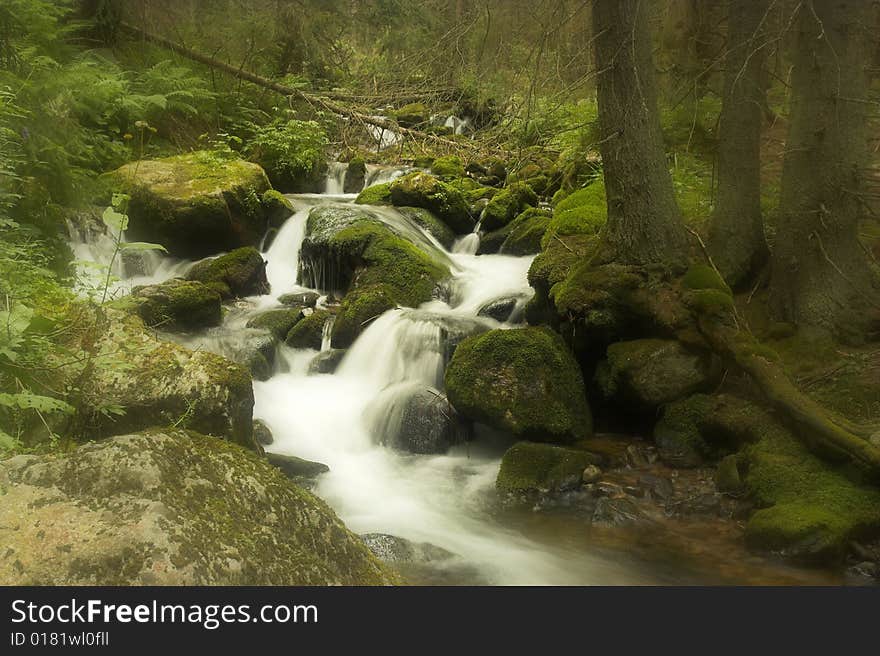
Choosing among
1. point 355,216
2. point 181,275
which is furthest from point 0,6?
point 355,216

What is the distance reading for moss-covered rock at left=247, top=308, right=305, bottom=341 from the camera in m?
9.76

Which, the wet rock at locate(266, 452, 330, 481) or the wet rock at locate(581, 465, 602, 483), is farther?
the wet rock at locate(266, 452, 330, 481)

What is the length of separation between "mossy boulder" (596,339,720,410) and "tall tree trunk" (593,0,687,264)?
1.03m

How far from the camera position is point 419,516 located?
252 inches

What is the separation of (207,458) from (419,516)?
377 centimetres

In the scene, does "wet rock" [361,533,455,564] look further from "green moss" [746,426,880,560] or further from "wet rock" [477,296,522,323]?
"wet rock" [477,296,522,323]

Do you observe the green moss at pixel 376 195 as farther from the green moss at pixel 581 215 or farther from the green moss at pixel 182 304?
the green moss at pixel 182 304

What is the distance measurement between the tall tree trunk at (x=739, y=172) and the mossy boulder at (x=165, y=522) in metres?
6.29

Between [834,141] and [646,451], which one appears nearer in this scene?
[834,141]

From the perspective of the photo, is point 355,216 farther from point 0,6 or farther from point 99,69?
point 0,6

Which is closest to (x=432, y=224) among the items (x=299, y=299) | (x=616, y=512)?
(x=299, y=299)

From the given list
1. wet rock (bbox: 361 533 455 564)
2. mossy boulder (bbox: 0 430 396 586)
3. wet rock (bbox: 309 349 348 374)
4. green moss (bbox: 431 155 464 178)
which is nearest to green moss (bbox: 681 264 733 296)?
wet rock (bbox: 361 533 455 564)

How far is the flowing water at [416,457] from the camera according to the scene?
5.45 metres

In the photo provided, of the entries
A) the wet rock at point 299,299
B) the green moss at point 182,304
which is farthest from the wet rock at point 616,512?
the wet rock at point 299,299
